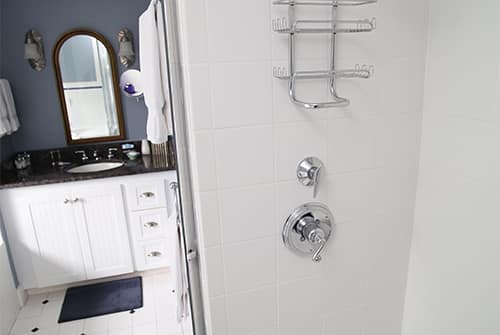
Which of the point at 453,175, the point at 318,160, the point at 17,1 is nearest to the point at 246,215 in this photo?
the point at 318,160

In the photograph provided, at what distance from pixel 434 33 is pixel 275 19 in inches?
20.8

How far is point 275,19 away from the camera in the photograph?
91 centimetres

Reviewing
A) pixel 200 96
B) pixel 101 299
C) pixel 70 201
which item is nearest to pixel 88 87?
pixel 70 201

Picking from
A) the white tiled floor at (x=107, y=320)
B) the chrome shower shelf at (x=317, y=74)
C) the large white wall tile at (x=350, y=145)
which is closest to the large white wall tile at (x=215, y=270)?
the large white wall tile at (x=350, y=145)

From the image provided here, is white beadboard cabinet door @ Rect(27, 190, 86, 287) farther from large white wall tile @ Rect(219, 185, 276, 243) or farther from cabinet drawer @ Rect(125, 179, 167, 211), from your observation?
large white wall tile @ Rect(219, 185, 276, 243)

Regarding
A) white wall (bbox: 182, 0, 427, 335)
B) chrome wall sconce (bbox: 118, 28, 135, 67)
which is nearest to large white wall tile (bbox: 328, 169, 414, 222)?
white wall (bbox: 182, 0, 427, 335)

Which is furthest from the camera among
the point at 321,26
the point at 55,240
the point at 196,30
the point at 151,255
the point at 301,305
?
the point at 151,255

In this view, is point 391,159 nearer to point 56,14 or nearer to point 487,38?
point 487,38

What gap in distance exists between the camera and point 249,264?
106 centimetres

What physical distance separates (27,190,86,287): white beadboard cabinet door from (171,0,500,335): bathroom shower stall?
162 centimetres

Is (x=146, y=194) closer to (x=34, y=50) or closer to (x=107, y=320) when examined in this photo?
(x=107, y=320)

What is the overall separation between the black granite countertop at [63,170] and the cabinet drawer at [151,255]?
0.58 metres

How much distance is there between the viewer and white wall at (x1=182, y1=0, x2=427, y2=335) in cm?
91

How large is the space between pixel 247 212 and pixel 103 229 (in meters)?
1.80
